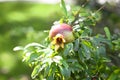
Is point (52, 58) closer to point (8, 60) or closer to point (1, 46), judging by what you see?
point (8, 60)

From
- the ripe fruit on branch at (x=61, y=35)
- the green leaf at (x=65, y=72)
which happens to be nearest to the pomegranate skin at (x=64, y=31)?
the ripe fruit on branch at (x=61, y=35)

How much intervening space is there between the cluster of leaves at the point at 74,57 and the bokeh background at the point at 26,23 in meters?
0.43

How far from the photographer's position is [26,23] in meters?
6.49

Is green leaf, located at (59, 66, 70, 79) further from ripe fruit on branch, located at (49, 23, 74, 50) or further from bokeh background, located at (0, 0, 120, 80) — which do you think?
bokeh background, located at (0, 0, 120, 80)

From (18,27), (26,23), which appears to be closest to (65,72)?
(18,27)

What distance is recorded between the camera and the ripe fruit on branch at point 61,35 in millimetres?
2021

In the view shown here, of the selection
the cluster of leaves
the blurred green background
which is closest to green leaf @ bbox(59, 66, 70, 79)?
the cluster of leaves

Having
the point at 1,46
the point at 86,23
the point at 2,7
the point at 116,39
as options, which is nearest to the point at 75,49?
the point at 86,23

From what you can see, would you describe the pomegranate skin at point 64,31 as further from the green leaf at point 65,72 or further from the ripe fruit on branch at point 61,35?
the green leaf at point 65,72

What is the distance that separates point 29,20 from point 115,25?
2843 millimetres

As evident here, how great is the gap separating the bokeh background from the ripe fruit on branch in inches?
21.6

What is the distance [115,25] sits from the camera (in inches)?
159

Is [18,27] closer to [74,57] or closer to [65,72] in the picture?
[74,57]

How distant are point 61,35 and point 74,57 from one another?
18cm
